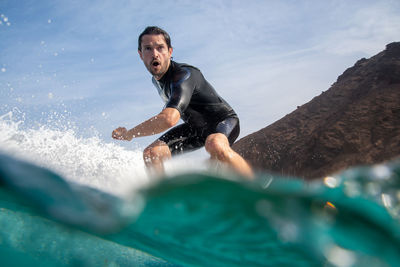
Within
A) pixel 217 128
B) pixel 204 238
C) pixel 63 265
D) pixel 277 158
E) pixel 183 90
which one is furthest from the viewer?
pixel 277 158

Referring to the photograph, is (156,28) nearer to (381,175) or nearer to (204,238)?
(204,238)

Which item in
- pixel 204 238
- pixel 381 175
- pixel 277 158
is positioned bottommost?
pixel 204 238

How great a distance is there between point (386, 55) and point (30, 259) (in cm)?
1481

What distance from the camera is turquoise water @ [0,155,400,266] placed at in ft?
6.27

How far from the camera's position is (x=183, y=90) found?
3.03 metres

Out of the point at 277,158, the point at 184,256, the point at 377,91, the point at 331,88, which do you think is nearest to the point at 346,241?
the point at 184,256

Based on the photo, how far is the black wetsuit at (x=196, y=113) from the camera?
11.0 feet

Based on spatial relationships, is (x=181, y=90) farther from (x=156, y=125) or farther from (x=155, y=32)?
(x=155, y=32)

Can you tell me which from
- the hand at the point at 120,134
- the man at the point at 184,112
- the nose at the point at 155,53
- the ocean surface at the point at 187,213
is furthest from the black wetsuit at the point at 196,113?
the ocean surface at the point at 187,213

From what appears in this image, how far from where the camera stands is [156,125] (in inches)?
109

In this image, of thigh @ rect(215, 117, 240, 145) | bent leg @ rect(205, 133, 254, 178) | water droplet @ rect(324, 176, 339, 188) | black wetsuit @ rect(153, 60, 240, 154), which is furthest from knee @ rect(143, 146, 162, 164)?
water droplet @ rect(324, 176, 339, 188)

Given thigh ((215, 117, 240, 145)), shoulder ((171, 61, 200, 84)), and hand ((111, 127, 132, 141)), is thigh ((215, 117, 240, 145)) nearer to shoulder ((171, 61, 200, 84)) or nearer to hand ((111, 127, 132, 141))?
shoulder ((171, 61, 200, 84))

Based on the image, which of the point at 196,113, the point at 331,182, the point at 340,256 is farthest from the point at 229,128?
the point at 340,256

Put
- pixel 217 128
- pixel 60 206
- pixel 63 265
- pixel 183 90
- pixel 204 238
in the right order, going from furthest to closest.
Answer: pixel 217 128 → pixel 183 90 → pixel 204 238 → pixel 63 265 → pixel 60 206
